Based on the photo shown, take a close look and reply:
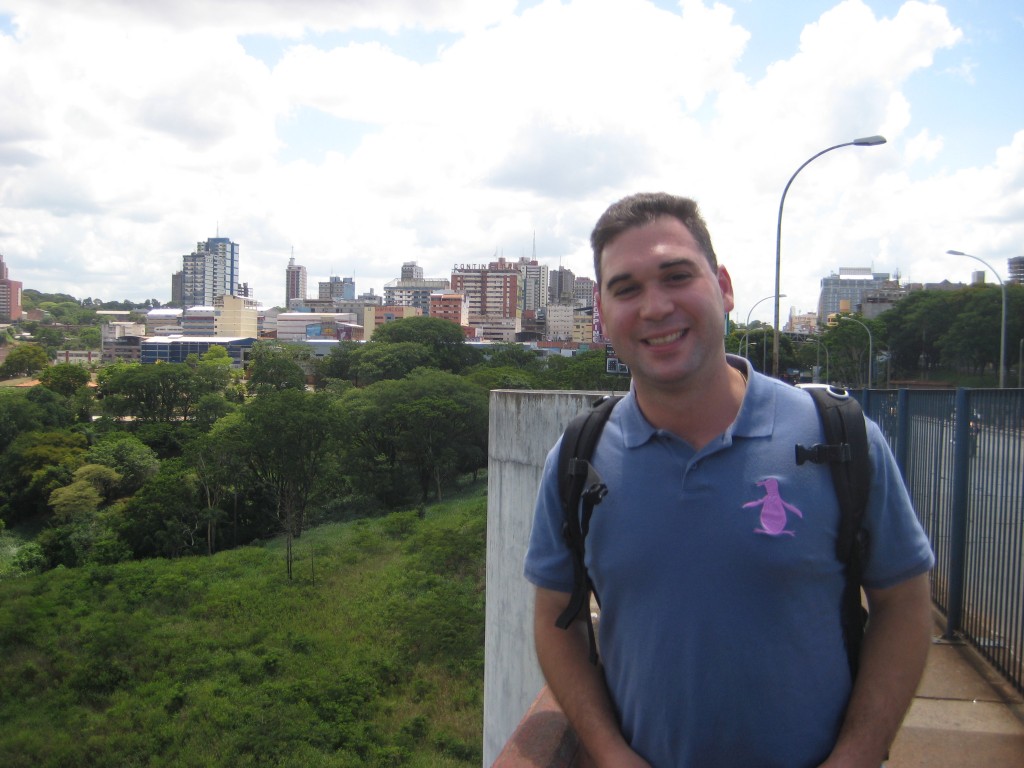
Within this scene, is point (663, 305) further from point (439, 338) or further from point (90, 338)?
point (90, 338)

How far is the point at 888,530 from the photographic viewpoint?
1899 millimetres

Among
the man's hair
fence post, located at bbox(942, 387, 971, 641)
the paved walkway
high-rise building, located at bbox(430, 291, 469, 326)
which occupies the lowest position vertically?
the paved walkway

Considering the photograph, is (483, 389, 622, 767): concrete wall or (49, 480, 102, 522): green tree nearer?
(483, 389, 622, 767): concrete wall

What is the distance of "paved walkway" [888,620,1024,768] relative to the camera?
393cm

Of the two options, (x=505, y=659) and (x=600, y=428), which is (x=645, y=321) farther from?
(x=505, y=659)

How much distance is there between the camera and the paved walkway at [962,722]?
3928 millimetres

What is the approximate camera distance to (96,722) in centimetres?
2227

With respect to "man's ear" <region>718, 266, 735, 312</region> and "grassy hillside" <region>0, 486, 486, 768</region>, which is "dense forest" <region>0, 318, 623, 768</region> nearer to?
"grassy hillside" <region>0, 486, 486, 768</region>

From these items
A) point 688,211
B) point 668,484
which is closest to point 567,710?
point 668,484

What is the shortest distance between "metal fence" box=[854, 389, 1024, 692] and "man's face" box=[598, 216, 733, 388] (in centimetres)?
349

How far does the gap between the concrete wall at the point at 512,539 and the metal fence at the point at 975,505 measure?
13.7 ft

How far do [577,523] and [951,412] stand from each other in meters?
4.83

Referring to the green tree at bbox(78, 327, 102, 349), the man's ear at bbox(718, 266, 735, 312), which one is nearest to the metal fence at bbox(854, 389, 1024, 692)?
the man's ear at bbox(718, 266, 735, 312)

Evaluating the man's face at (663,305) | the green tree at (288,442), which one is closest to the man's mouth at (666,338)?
the man's face at (663,305)
